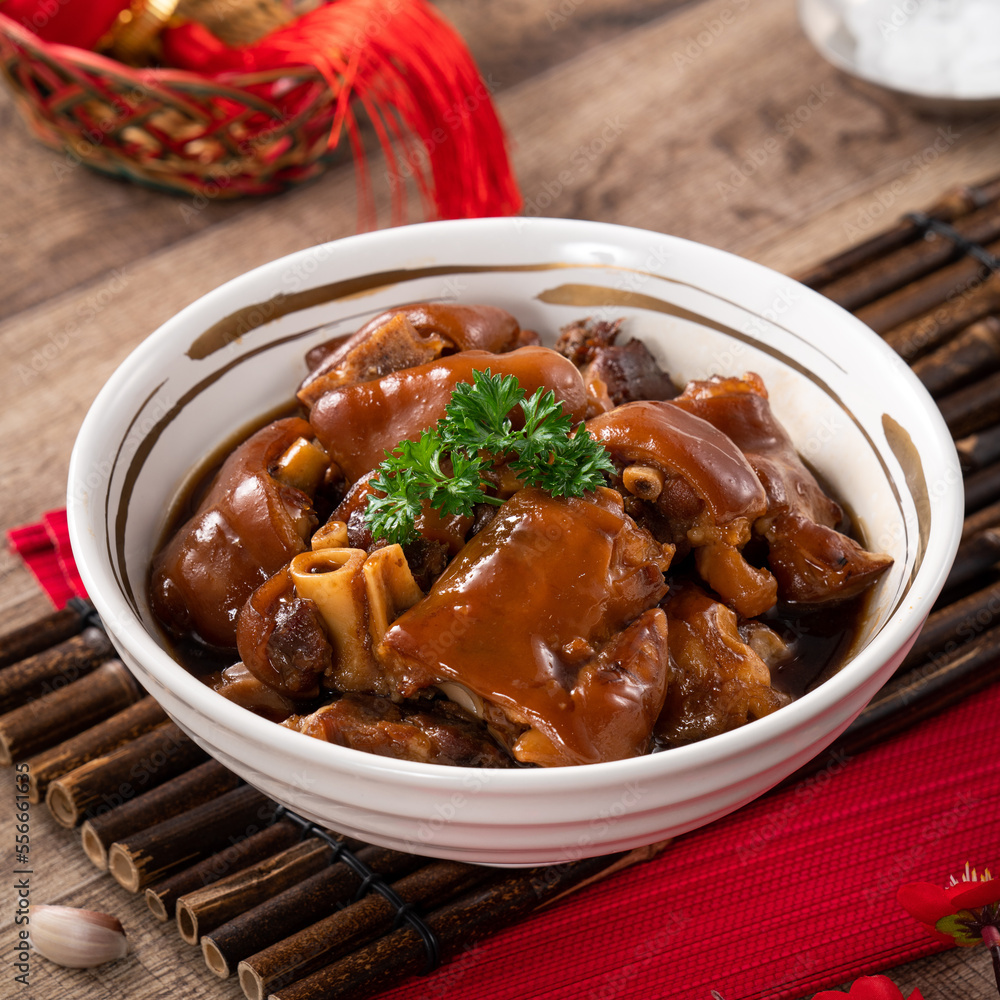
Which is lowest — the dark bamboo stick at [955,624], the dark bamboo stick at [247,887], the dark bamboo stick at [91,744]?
the dark bamboo stick at [955,624]

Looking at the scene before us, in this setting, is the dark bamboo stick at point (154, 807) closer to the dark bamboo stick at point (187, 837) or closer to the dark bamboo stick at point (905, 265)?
the dark bamboo stick at point (187, 837)

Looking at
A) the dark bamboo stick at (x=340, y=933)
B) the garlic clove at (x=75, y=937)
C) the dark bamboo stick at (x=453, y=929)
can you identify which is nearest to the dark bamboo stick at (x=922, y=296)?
the dark bamboo stick at (x=453, y=929)

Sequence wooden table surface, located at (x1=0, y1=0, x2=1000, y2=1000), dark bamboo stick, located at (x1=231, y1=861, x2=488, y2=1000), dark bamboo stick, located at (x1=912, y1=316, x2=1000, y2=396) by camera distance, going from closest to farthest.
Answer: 1. dark bamboo stick, located at (x1=231, y1=861, x2=488, y2=1000)
2. dark bamboo stick, located at (x1=912, y1=316, x2=1000, y2=396)
3. wooden table surface, located at (x1=0, y1=0, x2=1000, y2=1000)

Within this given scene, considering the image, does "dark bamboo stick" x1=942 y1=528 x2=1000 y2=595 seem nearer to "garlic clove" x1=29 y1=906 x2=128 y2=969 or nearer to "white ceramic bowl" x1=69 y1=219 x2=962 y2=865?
"white ceramic bowl" x1=69 y1=219 x2=962 y2=865

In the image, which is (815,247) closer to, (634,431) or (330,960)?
(634,431)

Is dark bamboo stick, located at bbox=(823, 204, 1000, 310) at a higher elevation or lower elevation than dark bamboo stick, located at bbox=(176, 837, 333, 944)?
lower

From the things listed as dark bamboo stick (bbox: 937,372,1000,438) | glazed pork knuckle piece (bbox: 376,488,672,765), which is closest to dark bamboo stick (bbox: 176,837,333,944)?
glazed pork knuckle piece (bbox: 376,488,672,765)

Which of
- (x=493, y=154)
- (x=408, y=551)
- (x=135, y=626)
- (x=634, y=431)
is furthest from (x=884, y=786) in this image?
(x=493, y=154)
